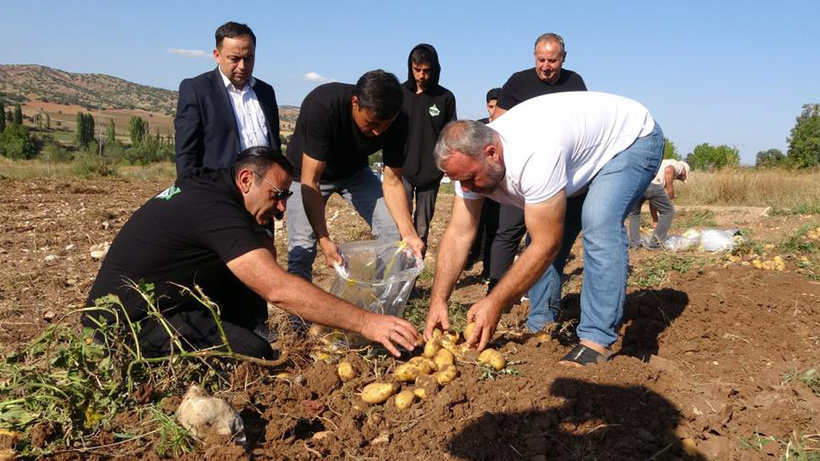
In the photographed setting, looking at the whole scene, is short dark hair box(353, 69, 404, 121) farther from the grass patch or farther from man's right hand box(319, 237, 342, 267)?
the grass patch

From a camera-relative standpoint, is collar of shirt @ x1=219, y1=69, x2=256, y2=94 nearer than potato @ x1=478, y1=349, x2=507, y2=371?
No

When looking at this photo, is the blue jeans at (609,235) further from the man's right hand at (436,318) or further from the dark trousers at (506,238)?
the dark trousers at (506,238)

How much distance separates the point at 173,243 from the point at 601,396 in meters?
1.99

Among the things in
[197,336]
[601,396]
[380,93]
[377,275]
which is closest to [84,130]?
[377,275]

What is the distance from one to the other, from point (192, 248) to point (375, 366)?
1.01m

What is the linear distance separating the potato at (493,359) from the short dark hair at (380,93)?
56.0 inches

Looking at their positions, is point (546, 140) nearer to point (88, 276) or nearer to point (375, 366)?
point (375, 366)

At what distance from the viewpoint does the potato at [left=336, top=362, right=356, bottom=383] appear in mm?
2984

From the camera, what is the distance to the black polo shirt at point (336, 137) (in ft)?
12.6

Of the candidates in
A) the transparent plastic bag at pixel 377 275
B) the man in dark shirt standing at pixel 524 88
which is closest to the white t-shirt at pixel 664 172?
the man in dark shirt standing at pixel 524 88

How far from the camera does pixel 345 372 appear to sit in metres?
2.98

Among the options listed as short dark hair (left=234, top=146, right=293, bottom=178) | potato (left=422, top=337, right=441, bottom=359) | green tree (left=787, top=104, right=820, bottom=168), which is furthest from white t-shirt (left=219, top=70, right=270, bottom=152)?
green tree (left=787, top=104, right=820, bottom=168)

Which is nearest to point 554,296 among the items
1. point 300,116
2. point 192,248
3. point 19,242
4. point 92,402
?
point 300,116

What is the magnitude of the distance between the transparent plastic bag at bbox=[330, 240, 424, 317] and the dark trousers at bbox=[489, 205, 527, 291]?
2.96ft
